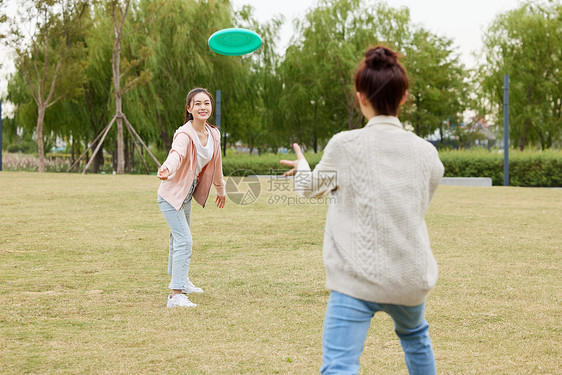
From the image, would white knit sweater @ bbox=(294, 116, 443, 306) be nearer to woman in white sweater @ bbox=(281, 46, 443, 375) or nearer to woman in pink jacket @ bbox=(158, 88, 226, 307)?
woman in white sweater @ bbox=(281, 46, 443, 375)

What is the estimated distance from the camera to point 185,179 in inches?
197

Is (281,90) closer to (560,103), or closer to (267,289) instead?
(560,103)

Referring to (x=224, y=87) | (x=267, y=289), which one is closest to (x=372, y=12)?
(x=224, y=87)

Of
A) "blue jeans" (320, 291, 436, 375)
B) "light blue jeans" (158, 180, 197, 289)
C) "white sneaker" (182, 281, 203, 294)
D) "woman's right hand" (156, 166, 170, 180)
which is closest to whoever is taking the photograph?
"blue jeans" (320, 291, 436, 375)

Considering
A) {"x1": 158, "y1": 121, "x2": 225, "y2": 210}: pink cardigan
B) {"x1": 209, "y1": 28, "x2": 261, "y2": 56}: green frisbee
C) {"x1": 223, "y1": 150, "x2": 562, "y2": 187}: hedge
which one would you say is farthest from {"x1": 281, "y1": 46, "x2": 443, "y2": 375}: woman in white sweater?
{"x1": 223, "y1": 150, "x2": 562, "y2": 187}: hedge

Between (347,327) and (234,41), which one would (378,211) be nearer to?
(347,327)

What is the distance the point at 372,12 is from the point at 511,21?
24.1ft

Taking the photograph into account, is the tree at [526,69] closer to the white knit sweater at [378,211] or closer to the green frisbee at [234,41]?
the green frisbee at [234,41]

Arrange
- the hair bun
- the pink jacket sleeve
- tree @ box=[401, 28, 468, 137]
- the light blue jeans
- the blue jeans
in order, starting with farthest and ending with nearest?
tree @ box=[401, 28, 468, 137] < the light blue jeans < the pink jacket sleeve < the hair bun < the blue jeans

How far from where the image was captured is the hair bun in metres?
2.39

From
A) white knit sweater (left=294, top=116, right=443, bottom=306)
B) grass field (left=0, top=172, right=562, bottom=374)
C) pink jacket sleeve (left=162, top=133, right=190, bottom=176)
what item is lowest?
grass field (left=0, top=172, right=562, bottom=374)

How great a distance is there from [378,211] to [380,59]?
0.58 metres

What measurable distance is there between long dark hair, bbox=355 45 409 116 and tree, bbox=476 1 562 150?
31125 mm

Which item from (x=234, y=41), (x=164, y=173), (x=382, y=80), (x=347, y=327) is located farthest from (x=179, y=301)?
(x=234, y=41)
